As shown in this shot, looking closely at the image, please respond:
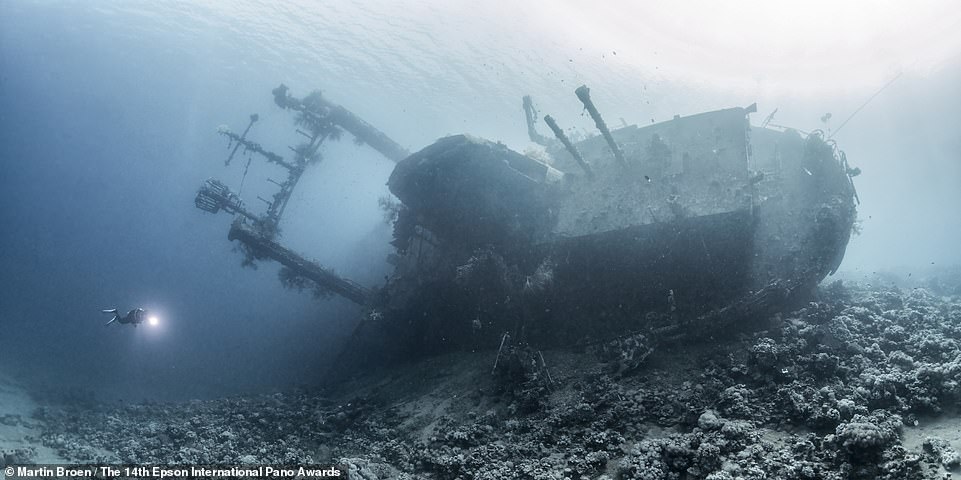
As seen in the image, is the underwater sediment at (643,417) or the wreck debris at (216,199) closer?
the underwater sediment at (643,417)

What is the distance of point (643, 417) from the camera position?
9.38 metres

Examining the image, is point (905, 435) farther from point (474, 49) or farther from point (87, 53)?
point (87, 53)

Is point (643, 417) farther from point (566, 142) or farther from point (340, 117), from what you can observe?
point (340, 117)

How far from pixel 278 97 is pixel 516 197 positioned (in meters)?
14.8

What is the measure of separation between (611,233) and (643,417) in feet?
17.4

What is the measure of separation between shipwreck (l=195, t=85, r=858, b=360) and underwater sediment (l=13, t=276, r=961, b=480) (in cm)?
115

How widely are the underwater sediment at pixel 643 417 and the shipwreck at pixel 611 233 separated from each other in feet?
3.78

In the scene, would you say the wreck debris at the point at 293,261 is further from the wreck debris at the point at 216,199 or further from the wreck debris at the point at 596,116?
the wreck debris at the point at 596,116

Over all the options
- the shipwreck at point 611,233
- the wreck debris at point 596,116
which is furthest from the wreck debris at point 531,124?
the wreck debris at point 596,116

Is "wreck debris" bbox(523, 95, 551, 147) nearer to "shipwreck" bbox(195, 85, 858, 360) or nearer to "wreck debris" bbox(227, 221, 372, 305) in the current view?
"shipwreck" bbox(195, 85, 858, 360)

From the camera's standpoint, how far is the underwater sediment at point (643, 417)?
740 cm

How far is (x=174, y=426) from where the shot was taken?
485 inches

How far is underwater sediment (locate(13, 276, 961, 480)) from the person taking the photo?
740cm

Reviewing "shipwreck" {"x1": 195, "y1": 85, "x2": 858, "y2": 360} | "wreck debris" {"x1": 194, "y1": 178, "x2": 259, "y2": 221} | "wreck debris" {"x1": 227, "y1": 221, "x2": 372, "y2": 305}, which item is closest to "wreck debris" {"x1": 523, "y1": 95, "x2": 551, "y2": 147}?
"shipwreck" {"x1": 195, "y1": 85, "x2": 858, "y2": 360}
